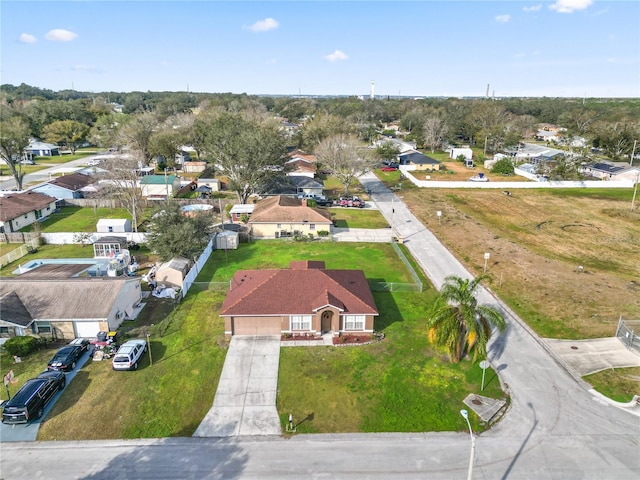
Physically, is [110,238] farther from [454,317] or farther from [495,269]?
[495,269]

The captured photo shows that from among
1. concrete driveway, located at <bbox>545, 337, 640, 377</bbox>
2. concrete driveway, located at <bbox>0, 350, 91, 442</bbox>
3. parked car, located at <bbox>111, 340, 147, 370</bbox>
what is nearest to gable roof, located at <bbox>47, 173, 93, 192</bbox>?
parked car, located at <bbox>111, 340, 147, 370</bbox>

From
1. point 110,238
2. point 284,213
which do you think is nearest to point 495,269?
point 284,213

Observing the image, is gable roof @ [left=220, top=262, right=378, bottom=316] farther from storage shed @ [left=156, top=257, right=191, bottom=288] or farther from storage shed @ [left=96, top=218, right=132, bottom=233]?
storage shed @ [left=96, top=218, right=132, bottom=233]

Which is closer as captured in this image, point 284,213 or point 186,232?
point 186,232

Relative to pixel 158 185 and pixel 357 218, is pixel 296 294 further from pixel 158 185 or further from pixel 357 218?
pixel 158 185

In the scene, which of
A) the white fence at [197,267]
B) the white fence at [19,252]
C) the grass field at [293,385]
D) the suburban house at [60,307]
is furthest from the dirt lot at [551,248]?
the white fence at [19,252]

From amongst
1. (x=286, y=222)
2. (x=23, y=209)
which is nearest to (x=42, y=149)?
(x=23, y=209)

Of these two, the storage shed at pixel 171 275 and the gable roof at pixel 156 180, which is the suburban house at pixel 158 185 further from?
the storage shed at pixel 171 275
